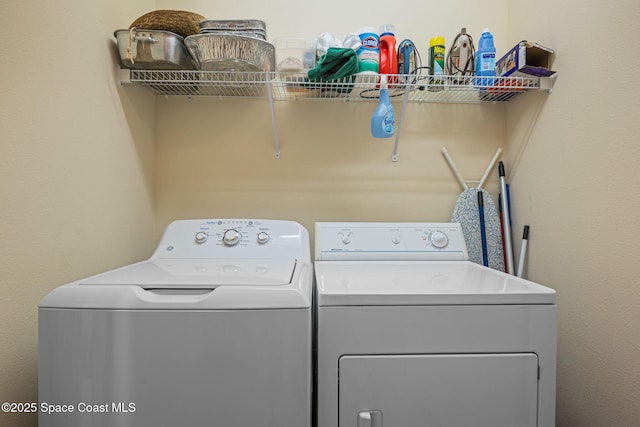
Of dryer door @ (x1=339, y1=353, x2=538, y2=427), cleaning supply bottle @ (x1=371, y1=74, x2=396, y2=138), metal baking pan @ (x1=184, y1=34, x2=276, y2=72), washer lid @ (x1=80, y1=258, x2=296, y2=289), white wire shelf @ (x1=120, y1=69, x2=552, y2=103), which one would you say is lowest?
dryer door @ (x1=339, y1=353, x2=538, y2=427)

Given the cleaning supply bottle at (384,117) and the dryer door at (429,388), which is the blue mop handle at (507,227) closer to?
the cleaning supply bottle at (384,117)

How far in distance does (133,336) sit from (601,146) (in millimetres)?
1530

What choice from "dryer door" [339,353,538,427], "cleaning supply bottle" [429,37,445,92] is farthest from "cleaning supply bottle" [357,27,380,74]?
"dryer door" [339,353,538,427]

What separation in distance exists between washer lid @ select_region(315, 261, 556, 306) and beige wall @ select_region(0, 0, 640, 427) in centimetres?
38

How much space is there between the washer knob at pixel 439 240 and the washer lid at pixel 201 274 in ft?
2.06

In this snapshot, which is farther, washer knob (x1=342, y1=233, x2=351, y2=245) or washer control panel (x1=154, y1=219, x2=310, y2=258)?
washer knob (x1=342, y1=233, x2=351, y2=245)

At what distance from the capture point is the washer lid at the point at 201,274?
93 cm

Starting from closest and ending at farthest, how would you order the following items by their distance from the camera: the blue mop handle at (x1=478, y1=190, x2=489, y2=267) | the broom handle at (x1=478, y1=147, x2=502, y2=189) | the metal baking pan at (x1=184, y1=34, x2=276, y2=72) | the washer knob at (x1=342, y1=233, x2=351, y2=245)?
1. the metal baking pan at (x1=184, y1=34, x2=276, y2=72)
2. the washer knob at (x1=342, y1=233, x2=351, y2=245)
3. the blue mop handle at (x1=478, y1=190, x2=489, y2=267)
4. the broom handle at (x1=478, y1=147, x2=502, y2=189)

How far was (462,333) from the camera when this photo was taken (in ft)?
3.07

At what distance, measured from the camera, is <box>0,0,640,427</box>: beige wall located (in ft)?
3.32

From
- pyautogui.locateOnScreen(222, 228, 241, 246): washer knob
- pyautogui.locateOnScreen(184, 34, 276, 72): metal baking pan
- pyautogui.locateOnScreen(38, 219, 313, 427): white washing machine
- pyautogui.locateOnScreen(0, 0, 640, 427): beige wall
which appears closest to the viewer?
pyautogui.locateOnScreen(38, 219, 313, 427): white washing machine

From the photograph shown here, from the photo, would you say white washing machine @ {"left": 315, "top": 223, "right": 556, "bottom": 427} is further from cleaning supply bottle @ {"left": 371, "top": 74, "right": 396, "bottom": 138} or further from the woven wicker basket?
the woven wicker basket

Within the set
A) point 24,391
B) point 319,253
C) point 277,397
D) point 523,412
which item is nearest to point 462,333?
point 523,412

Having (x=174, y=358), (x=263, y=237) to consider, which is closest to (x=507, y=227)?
(x=263, y=237)
